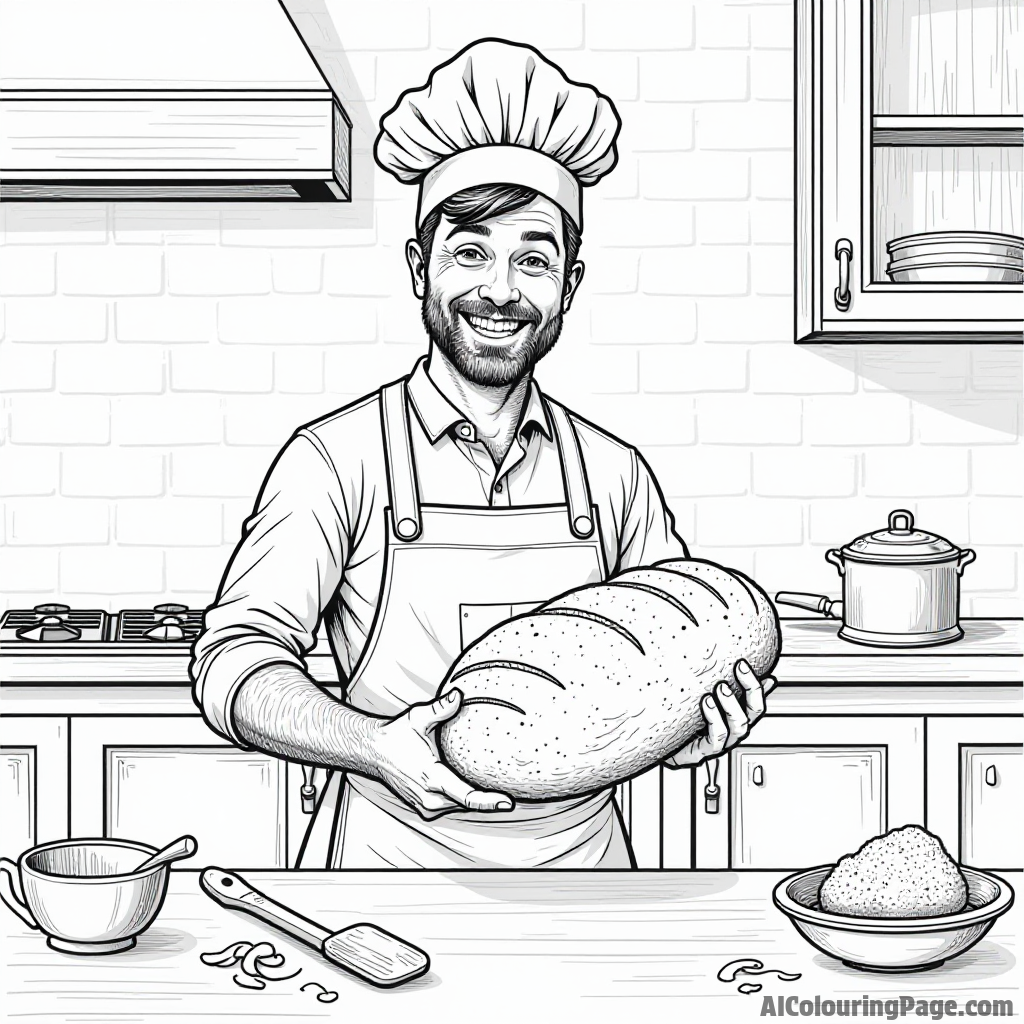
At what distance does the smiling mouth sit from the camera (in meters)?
2.17

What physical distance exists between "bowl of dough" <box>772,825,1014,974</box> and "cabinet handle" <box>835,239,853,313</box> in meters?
1.46

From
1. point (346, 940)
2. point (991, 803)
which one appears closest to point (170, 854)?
point (346, 940)

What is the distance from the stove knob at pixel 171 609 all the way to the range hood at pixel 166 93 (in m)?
0.96

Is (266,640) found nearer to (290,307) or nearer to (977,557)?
(290,307)

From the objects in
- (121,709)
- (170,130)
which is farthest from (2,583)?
(170,130)

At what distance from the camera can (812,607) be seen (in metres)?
2.77

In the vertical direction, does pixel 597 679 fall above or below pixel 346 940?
above

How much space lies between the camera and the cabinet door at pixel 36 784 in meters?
2.55

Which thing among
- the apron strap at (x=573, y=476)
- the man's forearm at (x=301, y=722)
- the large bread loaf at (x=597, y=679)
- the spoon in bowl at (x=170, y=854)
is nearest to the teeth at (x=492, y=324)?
the apron strap at (x=573, y=476)

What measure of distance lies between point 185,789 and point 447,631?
0.74m

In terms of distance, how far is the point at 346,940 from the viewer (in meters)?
1.43

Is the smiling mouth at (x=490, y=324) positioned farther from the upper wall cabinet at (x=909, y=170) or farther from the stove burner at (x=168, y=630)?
the stove burner at (x=168, y=630)

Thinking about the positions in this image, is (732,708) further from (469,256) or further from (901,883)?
(469,256)

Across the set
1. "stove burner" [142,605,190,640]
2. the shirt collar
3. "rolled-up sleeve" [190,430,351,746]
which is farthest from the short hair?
"stove burner" [142,605,190,640]
